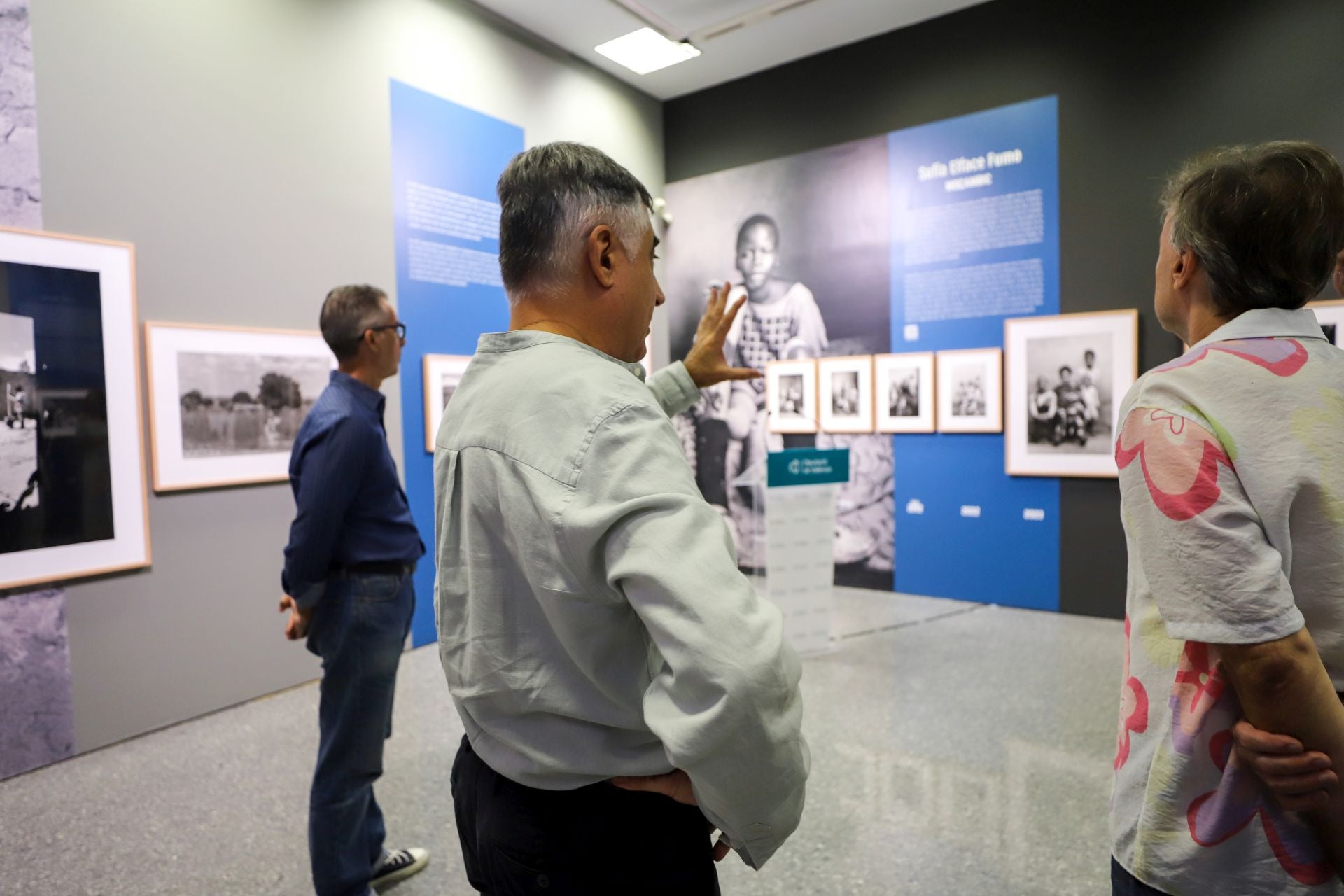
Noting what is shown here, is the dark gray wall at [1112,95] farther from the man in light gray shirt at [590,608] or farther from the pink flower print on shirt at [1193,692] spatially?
the man in light gray shirt at [590,608]

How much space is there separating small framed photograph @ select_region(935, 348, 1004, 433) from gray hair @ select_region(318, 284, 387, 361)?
490 centimetres

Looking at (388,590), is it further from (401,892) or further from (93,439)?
(93,439)

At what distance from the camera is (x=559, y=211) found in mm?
1128

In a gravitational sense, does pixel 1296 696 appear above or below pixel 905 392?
below

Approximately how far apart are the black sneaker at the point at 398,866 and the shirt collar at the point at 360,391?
1543 millimetres

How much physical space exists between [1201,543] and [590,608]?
0.80 m

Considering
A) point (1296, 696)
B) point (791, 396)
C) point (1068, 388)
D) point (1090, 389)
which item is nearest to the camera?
point (1296, 696)

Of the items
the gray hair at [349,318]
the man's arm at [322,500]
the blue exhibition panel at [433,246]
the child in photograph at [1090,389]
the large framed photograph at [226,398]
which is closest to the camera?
the man's arm at [322,500]

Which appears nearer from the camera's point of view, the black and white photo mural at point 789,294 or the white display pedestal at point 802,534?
the white display pedestal at point 802,534

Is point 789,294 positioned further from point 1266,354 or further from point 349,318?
point 1266,354

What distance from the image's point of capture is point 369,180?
199 inches

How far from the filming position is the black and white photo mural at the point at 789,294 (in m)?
6.67

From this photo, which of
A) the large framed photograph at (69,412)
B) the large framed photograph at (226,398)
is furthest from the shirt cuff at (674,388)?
the large framed photograph at (69,412)

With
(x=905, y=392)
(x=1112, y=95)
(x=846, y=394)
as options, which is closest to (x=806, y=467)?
(x=905, y=392)
